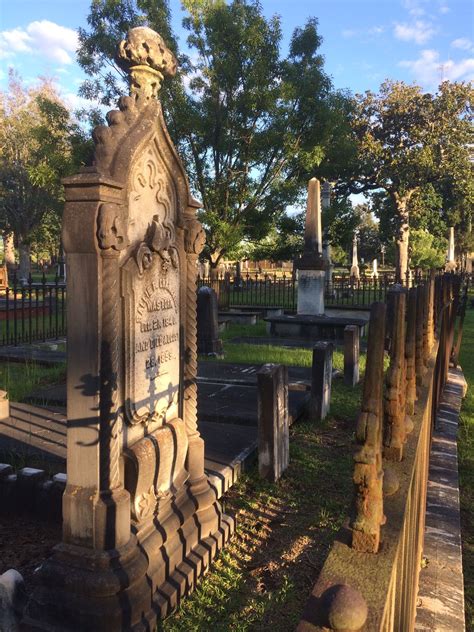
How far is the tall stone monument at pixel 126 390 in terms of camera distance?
2613 mm

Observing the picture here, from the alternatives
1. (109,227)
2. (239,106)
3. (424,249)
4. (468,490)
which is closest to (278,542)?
(468,490)

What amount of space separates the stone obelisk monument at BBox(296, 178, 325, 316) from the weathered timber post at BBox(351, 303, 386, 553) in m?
12.7

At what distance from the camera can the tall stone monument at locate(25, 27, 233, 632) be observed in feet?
8.57

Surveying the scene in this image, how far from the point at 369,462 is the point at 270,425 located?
10.7 ft

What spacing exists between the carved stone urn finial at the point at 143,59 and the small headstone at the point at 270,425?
2.66m

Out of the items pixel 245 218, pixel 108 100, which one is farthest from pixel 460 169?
pixel 108 100

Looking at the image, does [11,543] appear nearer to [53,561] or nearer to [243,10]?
[53,561]

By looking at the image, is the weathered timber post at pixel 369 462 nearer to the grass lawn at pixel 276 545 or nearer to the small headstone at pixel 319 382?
the grass lawn at pixel 276 545

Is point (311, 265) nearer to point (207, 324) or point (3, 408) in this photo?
point (207, 324)

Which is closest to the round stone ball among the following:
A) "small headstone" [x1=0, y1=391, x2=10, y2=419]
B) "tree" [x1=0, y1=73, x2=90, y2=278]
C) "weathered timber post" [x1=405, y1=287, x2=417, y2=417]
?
"weathered timber post" [x1=405, y1=287, x2=417, y2=417]

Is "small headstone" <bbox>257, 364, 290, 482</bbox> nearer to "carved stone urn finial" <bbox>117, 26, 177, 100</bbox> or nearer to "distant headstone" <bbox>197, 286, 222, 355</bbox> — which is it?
"carved stone urn finial" <bbox>117, 26, 177, 100</bbox>

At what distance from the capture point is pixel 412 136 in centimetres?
3025

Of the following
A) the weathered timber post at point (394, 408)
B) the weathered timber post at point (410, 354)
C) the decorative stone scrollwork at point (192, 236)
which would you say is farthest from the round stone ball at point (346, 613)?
the decorative stone scrollwork at point (192, 236)

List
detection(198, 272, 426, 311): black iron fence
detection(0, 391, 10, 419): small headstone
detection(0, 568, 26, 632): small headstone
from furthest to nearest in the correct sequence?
1. detection(198, 272, 426, 311): black iron fence
2. detection(0, 391, 10, 419): small headstone
3. detection(0, 568, 26, 632): small headstone
